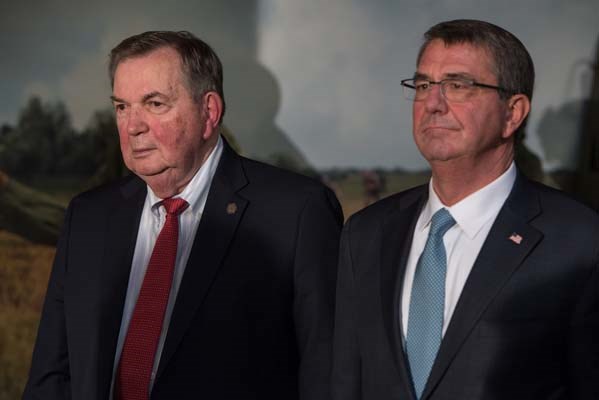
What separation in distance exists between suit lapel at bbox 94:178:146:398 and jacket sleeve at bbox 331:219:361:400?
0.48 m

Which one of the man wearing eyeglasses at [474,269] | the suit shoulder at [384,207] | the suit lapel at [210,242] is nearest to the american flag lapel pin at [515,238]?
the man wearing eyeglasses at [474,269]

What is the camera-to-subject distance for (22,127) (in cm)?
661

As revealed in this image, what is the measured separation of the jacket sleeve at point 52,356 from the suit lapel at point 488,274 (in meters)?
0.90

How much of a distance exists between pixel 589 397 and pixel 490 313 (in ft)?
0.78

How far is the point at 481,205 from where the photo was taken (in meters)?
2.18

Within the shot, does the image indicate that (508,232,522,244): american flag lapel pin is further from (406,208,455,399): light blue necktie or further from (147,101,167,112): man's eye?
(147,101,167,112): man's eye

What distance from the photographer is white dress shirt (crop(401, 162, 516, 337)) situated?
7.04 ft

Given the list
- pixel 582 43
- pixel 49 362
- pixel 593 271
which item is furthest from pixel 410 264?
pixel 582 43

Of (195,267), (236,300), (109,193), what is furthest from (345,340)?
(109,193)

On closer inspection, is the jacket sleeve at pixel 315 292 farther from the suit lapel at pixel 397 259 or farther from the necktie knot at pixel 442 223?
the necktie knot at pixel 442 223

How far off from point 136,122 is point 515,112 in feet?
2.55

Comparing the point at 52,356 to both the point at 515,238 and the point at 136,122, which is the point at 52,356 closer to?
the point at 136,122

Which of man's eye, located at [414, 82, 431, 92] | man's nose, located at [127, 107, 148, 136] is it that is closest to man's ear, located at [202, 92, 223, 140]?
man's nose, located at [127, 107, 148, 136]

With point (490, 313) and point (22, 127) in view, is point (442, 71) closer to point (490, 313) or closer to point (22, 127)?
point (490, 313)
